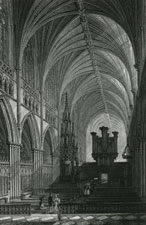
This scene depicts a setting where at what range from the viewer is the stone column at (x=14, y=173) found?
23.5 meters

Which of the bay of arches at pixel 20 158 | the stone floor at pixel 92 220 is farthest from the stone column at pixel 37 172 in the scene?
the stone floor at pixel 92 220

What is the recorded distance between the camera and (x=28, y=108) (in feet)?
88.7

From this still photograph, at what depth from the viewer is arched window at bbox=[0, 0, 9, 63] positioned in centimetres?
2297

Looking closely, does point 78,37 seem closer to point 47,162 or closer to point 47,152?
point 47,152

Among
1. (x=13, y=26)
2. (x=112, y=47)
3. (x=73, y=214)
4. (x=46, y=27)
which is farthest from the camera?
(x=112, y=47)

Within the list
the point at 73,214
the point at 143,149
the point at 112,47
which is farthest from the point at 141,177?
the point at 112,47

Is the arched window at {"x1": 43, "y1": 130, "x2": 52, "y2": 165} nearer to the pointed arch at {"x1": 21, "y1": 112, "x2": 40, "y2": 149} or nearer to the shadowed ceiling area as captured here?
the shadowed ceiling area

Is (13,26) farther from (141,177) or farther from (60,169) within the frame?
(60,169)

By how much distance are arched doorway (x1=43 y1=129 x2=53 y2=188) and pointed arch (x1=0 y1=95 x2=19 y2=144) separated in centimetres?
1134

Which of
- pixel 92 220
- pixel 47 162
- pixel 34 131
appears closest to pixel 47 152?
pixel 47 162

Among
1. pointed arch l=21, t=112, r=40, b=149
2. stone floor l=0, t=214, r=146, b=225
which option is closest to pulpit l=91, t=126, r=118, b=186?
pointed arch l=21, t=112, r=40, b=149

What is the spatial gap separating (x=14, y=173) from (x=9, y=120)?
3449 mm

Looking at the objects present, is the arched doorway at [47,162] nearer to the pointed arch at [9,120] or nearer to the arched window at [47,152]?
the arched window at [47,152]

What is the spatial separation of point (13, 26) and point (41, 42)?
5.99m
